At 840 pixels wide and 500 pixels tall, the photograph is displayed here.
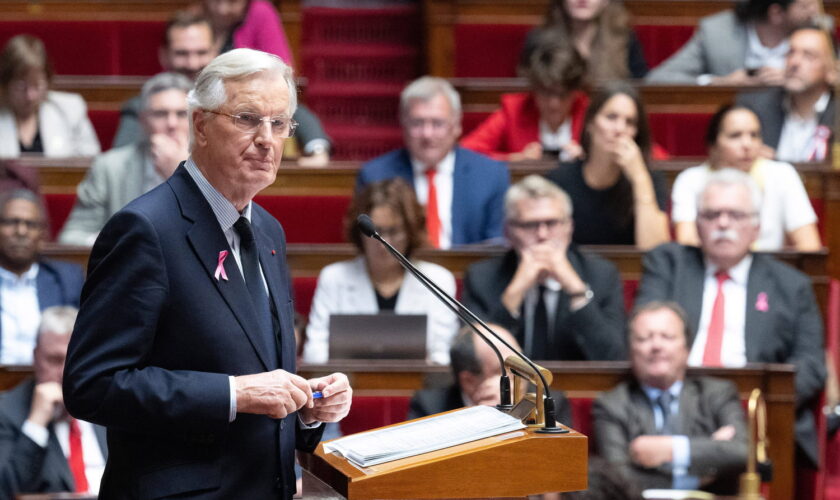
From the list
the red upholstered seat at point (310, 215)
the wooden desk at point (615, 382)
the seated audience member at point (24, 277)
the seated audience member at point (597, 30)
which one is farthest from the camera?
the seated audience member at point (597, 30)

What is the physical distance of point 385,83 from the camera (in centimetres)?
427

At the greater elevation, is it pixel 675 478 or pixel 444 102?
pixel 444 102

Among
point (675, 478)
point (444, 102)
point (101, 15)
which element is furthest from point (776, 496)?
point (101, 15)

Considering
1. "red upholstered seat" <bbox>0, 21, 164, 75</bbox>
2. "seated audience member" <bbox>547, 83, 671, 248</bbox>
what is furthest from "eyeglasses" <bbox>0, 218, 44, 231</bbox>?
"red upholstered seat" <bbox>0, 21, 164, 75</bbox>

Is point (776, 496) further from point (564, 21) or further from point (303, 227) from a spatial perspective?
point (564, 21)

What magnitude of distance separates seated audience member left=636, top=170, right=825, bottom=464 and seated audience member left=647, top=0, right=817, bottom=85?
1068mm

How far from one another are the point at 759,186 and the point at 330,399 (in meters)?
2.16

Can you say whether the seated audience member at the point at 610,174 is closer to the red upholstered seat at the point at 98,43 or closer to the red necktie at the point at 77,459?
the red necktie at the point at 77,459

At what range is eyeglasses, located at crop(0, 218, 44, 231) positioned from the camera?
290 cm

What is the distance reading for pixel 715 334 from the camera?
276cm

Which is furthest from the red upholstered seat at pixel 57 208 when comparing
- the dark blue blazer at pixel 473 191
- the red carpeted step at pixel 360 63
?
the red carpeted step at pixel 360 63

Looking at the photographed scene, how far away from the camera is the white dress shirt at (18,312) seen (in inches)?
114

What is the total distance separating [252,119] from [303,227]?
2.18m

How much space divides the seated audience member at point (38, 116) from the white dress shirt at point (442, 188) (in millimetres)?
1002
